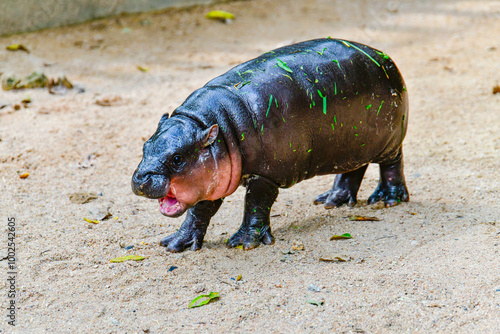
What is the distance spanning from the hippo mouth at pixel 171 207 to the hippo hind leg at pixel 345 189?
159cm

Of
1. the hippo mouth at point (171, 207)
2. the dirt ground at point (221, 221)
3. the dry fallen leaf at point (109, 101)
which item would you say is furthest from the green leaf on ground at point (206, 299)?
the dry fallen leaf at point (109, 101)

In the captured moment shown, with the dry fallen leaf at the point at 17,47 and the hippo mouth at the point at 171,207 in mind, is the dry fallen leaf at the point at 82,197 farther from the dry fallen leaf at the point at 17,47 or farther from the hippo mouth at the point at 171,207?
the dry fallen leaf at the point at 17,47

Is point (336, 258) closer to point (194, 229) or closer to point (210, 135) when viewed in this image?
point (194, 229)

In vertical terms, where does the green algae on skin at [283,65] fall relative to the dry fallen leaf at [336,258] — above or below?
above

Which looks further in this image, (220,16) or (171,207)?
(220,16)

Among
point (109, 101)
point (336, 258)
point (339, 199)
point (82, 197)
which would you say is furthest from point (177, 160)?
point (109, 101)

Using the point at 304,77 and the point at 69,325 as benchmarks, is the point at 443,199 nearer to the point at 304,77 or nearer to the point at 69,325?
the point at 304,77

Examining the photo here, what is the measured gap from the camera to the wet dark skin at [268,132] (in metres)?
3.44

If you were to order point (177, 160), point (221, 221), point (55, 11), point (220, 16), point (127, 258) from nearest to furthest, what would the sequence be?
point (177, 160)
point (127, 258)
point (221, 221)
point (55, 11)
point (220, 16)

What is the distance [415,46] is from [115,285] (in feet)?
21.1

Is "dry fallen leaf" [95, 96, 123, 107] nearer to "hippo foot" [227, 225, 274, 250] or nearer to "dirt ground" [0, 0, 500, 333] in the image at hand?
"dirt ground" [0, 0, 500, 333]

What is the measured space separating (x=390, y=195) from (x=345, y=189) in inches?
14.2

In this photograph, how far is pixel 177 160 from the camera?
11.1ft

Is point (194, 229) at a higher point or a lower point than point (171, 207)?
lower
